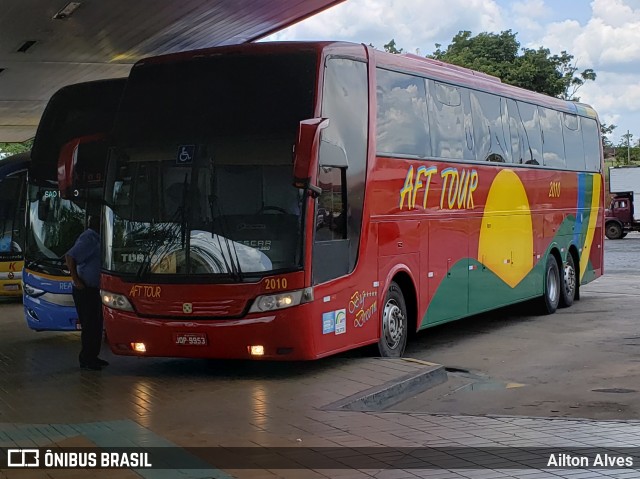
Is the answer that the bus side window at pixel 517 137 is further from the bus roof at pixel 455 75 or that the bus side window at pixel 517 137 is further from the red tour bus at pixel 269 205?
the red tour bus at pixel 269 205

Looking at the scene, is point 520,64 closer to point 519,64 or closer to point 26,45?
point 519,64

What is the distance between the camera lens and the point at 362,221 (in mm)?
11820

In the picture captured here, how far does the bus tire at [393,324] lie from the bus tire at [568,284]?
7.14m

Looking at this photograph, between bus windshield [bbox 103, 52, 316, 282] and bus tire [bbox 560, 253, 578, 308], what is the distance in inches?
Result: 391

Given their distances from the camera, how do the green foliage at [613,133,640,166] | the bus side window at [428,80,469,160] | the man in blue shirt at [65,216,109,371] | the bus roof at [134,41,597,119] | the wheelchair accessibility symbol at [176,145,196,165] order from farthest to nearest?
1. the green foliage at [613,133,640,166]
2. the bus side window at [428,80,469,160]
3. the man in blue shirt at [65,216,109,371]
4. the bus roof at [134,41,597,119]
5. the wheelchair accessibility symbol at [176,145,196,165]

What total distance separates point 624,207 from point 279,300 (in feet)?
135

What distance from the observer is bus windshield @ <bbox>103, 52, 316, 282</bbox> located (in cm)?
1062

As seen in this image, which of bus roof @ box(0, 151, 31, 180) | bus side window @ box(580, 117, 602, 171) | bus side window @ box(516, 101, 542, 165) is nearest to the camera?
bus side window @ box(516, 101, 542, 165)

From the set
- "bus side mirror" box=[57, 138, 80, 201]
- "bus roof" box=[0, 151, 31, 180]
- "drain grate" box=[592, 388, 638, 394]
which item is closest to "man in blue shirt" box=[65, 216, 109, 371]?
"bus side mirror" box=[57, 138, 80, 201]

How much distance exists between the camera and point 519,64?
A: 51.3 m

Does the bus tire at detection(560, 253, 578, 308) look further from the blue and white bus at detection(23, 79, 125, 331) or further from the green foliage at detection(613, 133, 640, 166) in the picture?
the green foliage at detection(613, 133, 640, 166)

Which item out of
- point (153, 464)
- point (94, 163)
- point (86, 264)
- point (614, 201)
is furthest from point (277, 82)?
point (614, 201)

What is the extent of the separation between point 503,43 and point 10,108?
27178 millimetres

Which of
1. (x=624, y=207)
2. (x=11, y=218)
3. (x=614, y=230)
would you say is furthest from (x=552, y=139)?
(x=614, y=230)
